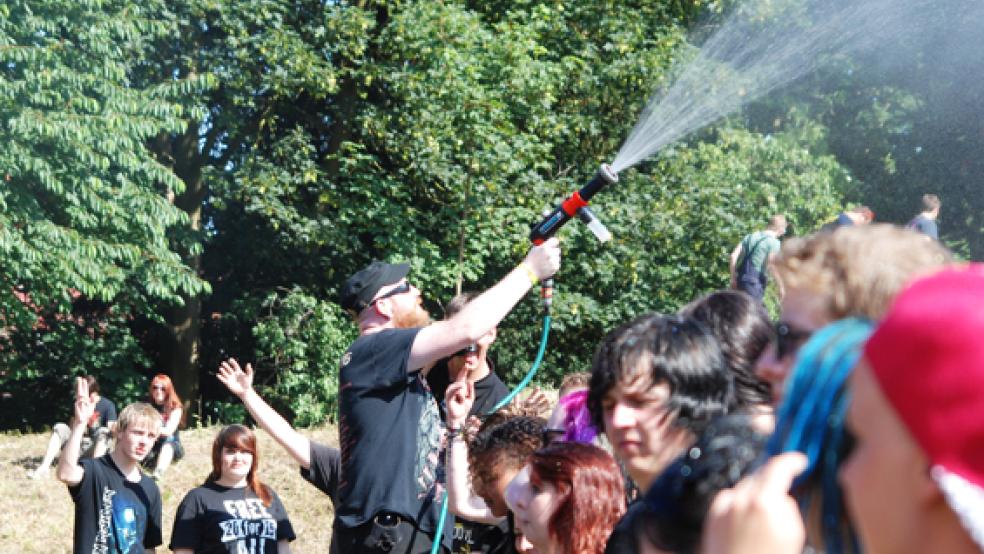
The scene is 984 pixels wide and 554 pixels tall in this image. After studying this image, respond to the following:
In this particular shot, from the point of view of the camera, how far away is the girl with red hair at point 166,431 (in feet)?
42.1

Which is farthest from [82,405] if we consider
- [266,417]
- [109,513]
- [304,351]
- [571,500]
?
[304,351]

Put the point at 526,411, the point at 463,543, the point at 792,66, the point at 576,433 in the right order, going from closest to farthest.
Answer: the point at 576,433 → the point at 463,543 → the point at 526,411 → the point at 792,66

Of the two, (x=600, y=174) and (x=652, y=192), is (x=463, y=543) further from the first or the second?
(x=652, y=192)

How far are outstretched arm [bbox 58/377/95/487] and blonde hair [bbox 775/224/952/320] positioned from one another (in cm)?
602

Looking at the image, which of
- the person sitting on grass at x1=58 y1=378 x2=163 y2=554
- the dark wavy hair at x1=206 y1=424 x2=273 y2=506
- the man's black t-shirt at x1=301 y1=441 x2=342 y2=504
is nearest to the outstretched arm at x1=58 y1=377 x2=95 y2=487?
the person sitting on grass at x1=58 y1=378 x2=163 y2=554

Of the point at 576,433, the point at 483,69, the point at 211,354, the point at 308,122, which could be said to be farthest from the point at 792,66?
the point at 576,433

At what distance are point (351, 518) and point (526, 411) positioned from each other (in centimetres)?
123

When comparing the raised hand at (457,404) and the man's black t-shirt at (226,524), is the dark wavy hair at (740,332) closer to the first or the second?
the raised hand at (457,404)

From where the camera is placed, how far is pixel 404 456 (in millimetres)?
4789

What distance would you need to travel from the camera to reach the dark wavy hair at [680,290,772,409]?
8.72 feet

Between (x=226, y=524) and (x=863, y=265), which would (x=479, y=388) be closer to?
(x=226, y=524)

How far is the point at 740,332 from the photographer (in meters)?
2.73

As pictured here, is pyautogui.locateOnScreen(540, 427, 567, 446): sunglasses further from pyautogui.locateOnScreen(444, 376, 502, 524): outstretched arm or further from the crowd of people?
pyautogui.locateOnScreen(444, 376, 502, 524): outstretched arm

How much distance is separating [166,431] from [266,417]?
788 cm
